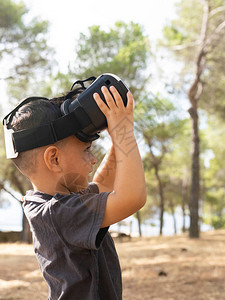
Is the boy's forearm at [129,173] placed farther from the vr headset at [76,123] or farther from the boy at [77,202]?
the vr headset at [76,123]

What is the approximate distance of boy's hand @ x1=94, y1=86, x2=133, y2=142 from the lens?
3.91ft

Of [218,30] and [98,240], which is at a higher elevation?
[218,30]

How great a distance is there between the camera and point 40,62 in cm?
1293

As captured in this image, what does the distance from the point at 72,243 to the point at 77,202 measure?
138mm

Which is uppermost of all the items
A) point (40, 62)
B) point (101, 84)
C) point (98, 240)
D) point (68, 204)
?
point (40, 62)

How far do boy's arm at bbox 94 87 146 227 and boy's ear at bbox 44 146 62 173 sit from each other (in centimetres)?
23

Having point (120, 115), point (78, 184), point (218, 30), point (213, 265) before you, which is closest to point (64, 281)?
point (78, 184)

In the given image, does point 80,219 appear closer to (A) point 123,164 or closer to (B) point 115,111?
(A) point 123,164

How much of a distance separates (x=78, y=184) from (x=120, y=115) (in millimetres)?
361

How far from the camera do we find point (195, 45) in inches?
484

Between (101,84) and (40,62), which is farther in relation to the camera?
(40,62)

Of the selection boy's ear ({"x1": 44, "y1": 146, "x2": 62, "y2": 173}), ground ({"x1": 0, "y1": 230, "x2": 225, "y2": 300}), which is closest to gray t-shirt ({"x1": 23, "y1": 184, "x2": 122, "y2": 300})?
boy's ear ({"x1": 44, "y1": 146, "x2": 62, "y2": 173})

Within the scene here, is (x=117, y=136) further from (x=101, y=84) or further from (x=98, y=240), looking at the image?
(x=98, y=240)

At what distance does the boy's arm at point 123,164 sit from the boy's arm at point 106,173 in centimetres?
49
